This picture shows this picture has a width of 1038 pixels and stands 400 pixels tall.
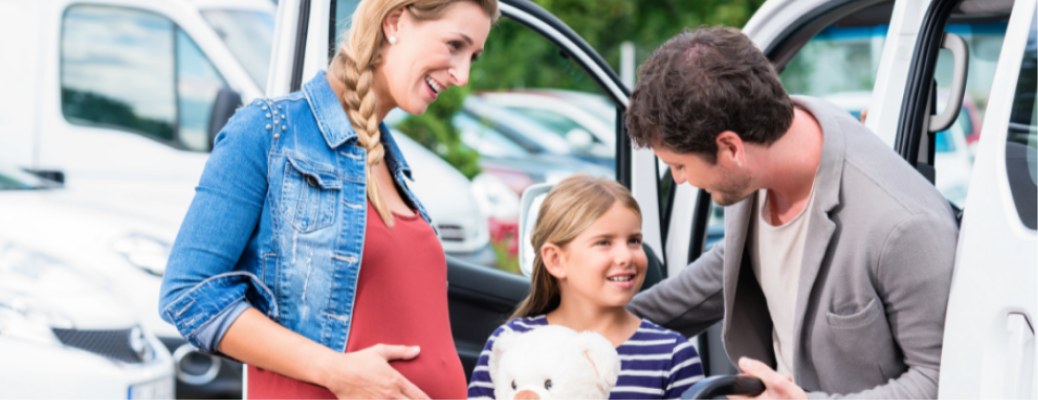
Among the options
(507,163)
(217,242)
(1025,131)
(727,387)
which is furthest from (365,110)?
(507,163)

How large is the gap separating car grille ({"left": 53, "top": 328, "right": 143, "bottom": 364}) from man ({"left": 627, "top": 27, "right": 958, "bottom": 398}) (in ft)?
7.00

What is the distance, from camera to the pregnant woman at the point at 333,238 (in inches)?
58.9

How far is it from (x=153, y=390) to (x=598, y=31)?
1210cm

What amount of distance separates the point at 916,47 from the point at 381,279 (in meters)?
1.80

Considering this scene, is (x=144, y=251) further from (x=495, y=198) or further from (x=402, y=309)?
(x=495, y=198)

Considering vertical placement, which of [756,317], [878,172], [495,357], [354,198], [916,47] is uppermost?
[916,47]

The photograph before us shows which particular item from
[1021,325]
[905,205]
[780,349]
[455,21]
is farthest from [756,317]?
[455,21]

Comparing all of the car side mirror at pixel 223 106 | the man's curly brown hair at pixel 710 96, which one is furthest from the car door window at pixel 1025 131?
the car side mirror at pixel 223 106

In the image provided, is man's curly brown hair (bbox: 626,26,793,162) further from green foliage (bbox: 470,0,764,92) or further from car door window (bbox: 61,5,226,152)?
green foliage (bbox: 470,0,764,92)

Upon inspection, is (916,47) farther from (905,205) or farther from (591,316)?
(591,316)

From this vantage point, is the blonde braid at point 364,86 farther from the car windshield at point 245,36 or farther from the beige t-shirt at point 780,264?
the car windshield at point 245,36

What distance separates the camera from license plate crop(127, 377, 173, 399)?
3053 millimetres

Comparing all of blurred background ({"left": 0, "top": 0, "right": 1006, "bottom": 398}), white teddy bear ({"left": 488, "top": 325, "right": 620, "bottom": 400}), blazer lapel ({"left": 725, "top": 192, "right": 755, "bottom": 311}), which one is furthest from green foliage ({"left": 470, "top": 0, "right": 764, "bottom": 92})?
white teddy bear ({"left": 488, "top": 325, "right": 620, "bottom": 400})

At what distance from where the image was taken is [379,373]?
1.54 meters
